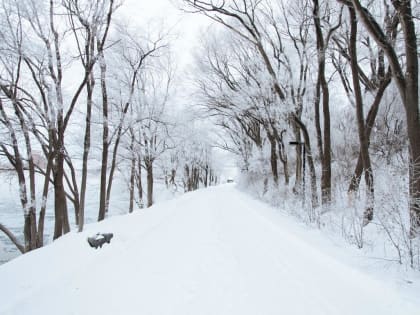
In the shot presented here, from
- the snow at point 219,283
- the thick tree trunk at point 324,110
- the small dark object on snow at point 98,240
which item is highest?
the thick tree trunk at point 324,110

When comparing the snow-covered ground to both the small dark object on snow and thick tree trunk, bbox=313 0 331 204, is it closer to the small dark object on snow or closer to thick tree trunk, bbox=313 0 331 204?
the small dark object on snow

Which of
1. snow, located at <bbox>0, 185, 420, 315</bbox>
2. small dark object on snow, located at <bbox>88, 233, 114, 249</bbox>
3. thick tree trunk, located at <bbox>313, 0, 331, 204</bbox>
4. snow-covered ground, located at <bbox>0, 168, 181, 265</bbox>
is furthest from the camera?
snow-covered ground, located at <bbox>0, 168, 181, 265</bbox>

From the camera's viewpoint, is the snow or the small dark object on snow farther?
the small dark object on snow

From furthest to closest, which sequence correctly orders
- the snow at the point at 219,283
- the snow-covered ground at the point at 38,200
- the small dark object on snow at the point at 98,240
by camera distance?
1. the snow-covered ground at the point at 38,200
2. the small dark object on snow at the point at 98,240
3. the snow at the point at 219,283

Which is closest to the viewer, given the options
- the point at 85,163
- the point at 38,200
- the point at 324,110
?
the point at 324,110

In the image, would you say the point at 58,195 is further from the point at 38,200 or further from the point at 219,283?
the point at 219,283

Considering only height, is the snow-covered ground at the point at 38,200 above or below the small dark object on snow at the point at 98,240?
below

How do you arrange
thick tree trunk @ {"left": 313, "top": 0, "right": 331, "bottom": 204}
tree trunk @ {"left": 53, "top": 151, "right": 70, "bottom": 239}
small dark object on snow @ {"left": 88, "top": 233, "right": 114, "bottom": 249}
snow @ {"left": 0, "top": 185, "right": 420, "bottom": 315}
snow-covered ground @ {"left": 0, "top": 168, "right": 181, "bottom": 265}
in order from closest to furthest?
1. snow @ {"left": 0, "top": 185, "right": 420, "bottom": 315}
2. small dark object on snow @ {"left": 88, "top": 233, "right": 114, "bottom": 249}
3. thick tree trunk @ {"left": 313, "top": 0, "right": 331, "bottom": 204}
4. tree trunk @ {"left": 53, "top": 151, "right": 70, "bottom": 239}
5. snow-covered ground @ {"left": 0, "top": 168, "right": 181, "bottom": 265}

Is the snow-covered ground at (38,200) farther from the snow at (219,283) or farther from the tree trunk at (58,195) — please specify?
the snow at (219,283)

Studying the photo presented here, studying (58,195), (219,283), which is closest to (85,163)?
(58,195)

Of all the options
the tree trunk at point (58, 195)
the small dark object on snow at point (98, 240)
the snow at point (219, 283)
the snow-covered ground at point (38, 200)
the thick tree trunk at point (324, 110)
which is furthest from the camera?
the snow-covered ground at point (38, 200)

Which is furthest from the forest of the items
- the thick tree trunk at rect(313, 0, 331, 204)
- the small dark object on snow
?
the small dark object on snow

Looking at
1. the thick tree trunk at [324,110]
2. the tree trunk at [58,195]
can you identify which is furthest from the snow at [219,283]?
the tree trunk at [58,195]

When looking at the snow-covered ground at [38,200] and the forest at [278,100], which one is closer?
the forest at [278,100]
